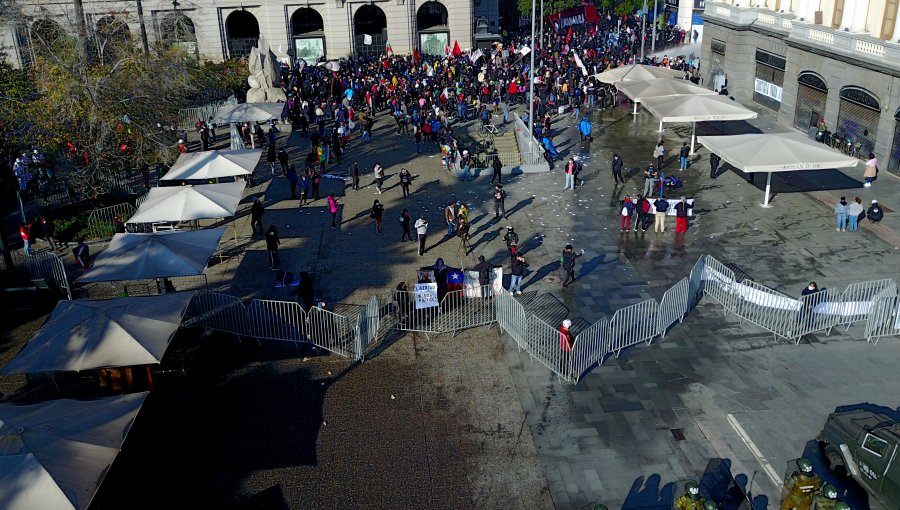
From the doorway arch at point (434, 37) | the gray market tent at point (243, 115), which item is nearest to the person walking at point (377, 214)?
the gray market tent at point (243, 115)

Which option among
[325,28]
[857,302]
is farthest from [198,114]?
[857,302]

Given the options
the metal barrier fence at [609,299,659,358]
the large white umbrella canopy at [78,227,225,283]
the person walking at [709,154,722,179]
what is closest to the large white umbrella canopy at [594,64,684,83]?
the person walking at [709,154,722,179]

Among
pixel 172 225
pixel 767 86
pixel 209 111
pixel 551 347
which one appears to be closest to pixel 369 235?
pixel 172 225

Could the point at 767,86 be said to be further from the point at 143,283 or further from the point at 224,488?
the point at 224,488

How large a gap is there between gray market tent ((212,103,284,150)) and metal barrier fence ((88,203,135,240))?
801 centimetres

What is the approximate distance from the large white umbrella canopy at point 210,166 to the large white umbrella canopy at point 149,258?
22.8 feet

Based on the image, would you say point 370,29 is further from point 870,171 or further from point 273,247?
point 273,247

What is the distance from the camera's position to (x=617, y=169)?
2981 centimetres

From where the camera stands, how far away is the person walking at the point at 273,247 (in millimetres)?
22703

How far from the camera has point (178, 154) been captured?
3175cm

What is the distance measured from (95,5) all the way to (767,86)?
1749 inches

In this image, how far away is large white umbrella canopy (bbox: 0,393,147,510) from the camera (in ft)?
36.1

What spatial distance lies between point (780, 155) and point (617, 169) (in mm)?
6024

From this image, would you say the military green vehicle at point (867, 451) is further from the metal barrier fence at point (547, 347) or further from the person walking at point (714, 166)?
the person walking at point (714, 166)
